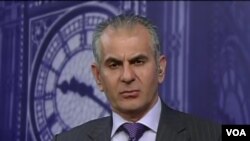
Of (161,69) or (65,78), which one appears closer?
(161,69)

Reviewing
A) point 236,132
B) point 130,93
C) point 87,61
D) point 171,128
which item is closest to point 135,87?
point 130,93

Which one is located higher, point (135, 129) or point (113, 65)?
point (113, 65)

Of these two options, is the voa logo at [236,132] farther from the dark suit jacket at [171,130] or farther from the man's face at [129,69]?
the man's face at [129,69]

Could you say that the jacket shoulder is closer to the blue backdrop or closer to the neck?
the neck

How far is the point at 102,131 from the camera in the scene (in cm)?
117

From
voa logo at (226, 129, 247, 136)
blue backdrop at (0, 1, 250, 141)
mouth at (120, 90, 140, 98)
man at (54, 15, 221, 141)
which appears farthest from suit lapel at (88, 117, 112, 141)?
blue backdrop at (0, 1, 250, 141)

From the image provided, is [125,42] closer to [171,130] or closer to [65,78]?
[171,130]

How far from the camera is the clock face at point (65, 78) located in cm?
174

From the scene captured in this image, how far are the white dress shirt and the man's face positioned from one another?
0.02 meters

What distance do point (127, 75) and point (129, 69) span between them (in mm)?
17

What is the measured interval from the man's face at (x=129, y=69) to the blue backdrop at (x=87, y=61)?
52 centimetres

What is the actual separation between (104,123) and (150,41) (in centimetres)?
23

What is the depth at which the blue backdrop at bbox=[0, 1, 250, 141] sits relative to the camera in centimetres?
161

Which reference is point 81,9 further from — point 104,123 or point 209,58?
point 104,123
